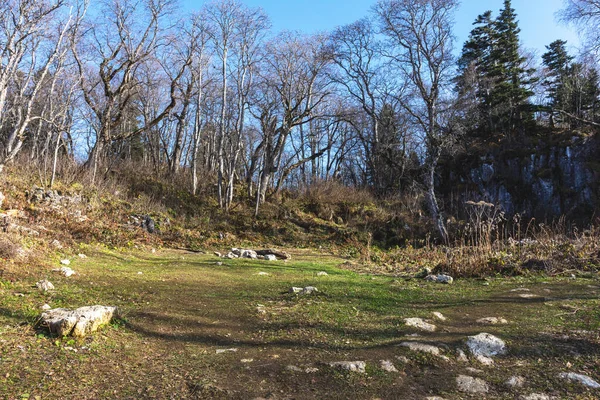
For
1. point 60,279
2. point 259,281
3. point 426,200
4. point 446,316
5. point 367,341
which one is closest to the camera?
point 367,341

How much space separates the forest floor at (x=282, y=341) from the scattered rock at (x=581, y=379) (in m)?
0.05

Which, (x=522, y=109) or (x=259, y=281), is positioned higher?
(x=522, y=109)

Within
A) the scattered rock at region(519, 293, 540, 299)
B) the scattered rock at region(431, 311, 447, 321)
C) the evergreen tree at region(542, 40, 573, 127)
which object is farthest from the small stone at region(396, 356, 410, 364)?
the evergreen tree at region(542, 40, 573, 127)

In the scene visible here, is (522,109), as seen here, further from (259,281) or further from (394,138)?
(259,281)

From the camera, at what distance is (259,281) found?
269 inches

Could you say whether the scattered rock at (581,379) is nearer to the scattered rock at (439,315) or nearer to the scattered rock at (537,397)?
the scattered rock at (537,397)

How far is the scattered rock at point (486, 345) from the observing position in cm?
320

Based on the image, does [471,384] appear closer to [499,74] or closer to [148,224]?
[148,224]

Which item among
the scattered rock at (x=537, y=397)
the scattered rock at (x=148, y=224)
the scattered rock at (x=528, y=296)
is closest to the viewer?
the scattered rock at (x=537, y=397)

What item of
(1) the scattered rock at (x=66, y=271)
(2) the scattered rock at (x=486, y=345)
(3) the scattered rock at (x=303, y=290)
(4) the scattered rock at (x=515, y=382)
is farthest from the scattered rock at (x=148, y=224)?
(4) the scattered rock at (x=515, y=382)

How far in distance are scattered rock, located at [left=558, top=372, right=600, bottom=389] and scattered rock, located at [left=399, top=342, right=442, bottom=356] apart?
2.94ft

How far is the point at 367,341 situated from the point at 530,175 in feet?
79.3

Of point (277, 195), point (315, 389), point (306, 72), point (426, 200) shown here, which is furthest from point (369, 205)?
point (315, 389)

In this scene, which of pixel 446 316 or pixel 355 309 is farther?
pixel 355 309
